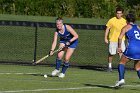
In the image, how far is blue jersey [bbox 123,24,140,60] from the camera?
575 inches

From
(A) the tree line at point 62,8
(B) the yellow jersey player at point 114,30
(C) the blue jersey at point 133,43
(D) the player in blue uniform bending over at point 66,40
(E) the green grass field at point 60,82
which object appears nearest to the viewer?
(E) the green grass field at point 60,82

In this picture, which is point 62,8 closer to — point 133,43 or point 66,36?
point 66,36

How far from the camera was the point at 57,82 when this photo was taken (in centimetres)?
1602

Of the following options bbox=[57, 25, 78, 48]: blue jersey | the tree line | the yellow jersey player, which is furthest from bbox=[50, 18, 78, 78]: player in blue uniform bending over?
the tree line

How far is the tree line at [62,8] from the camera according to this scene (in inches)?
1727

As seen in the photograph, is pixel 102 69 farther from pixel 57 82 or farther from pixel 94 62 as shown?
pixel 57 82

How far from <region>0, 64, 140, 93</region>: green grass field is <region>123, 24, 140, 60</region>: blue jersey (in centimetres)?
82

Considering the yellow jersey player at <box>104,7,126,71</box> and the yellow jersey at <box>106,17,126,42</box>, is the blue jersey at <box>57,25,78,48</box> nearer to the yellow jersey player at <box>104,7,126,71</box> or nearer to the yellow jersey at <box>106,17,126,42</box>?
the yellow jersey player at <box>104,7,126,71</box>

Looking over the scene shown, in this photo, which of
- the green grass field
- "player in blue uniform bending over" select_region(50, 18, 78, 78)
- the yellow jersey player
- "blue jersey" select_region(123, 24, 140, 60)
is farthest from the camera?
the yellow jersey player

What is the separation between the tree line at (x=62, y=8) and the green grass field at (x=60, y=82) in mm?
23157

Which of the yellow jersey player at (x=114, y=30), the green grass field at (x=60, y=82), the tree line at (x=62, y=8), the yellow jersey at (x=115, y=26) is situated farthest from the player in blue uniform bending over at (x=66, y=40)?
the tree line at (x=62, y=8)

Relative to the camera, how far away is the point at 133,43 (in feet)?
48.0

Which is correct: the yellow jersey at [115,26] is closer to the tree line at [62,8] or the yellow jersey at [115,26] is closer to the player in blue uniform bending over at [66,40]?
the player in blue uniform bending over at [66,40]

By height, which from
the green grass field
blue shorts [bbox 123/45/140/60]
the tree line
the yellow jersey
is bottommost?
the tree line
